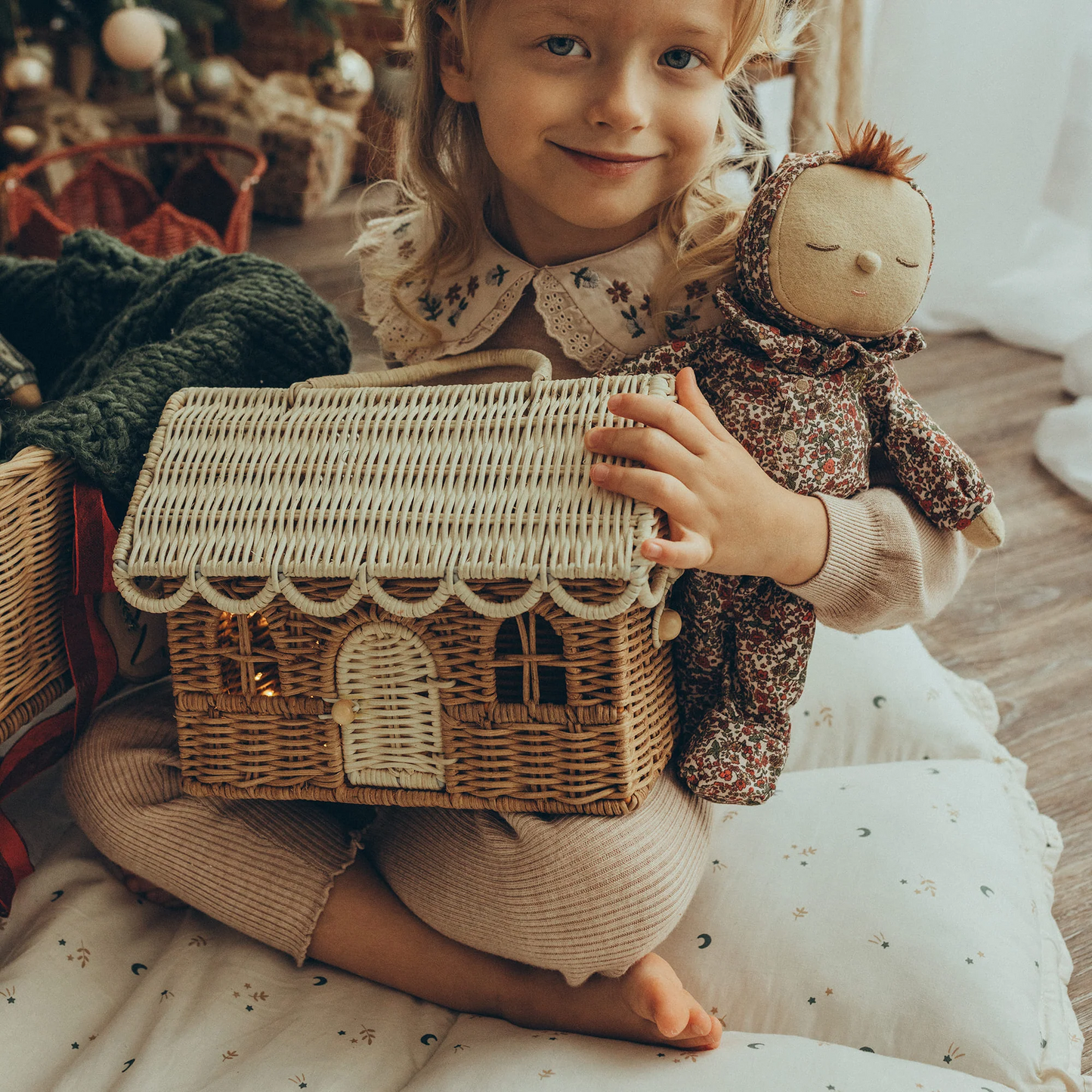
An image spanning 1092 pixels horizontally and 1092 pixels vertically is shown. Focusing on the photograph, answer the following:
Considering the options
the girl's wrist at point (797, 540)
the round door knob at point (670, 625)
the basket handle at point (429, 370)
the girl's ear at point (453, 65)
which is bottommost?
the round door knob at point (670, 625)

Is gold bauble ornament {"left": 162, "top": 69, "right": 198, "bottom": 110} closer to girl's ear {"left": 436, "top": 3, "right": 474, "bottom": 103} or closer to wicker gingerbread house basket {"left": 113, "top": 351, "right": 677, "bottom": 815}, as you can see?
girl's ear {"left": 436, "top": 3, "right": 474, "bottom": 103}

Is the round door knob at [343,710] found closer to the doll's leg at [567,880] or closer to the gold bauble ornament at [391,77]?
the doll's leg at [567,880]

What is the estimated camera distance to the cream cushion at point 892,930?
80 centimetres

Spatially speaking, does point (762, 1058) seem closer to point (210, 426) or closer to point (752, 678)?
point (752, 678)

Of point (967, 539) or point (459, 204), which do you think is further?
point (459, 204)

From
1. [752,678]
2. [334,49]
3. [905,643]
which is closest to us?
[752,678]

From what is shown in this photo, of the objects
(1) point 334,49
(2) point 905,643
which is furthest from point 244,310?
(1) point 334,49

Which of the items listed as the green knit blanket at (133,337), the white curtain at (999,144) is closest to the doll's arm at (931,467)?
the green knit blanket at (133,337)

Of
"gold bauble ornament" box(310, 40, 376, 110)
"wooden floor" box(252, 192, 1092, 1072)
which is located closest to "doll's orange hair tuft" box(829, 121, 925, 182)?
"wooden floor" box(252, 192, 1092, 1072)

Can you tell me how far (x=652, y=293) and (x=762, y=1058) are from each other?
603mm

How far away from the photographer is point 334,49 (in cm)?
263

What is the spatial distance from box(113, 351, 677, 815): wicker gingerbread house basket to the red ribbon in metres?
0.09

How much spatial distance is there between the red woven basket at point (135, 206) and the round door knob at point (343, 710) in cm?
119

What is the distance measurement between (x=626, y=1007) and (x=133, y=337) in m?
0.74
